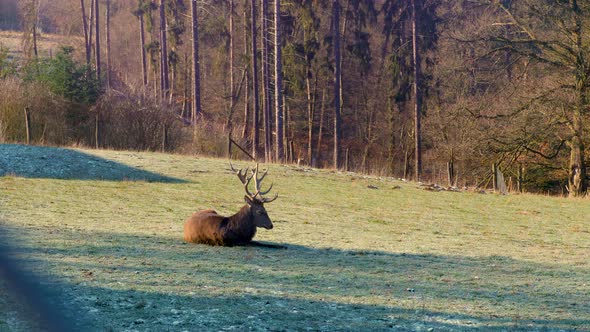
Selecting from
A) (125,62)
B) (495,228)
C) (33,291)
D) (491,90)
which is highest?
(125,62)

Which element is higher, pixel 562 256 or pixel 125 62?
pixel 125 62

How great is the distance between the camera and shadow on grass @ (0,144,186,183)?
2059 cm

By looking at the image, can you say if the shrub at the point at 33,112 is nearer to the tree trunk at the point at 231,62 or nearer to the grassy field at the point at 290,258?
the grassy field at the point at 290,258

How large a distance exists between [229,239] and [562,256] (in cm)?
560

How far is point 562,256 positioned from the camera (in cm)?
1241

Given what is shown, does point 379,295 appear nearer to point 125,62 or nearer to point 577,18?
point 577,18

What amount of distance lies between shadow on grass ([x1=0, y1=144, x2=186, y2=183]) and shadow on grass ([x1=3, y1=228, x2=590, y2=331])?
1005 centimetres

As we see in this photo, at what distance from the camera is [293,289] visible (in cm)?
795

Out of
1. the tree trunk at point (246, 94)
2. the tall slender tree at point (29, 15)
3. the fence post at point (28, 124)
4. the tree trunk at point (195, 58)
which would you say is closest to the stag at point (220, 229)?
the tall slender tree at point (29, 15)

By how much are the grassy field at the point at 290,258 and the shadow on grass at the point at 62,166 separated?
0.06 m

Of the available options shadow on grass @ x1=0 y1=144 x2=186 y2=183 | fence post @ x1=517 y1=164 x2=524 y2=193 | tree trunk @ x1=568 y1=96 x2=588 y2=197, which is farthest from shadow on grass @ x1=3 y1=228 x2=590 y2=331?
fence post @ x1=517 y1=164 x2=524 y2=193

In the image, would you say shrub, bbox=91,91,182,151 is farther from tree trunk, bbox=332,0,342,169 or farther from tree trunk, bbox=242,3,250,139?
tree trunk, bbox=242,3,250,139

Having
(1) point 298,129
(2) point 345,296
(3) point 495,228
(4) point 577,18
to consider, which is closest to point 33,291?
(2) point 345,296

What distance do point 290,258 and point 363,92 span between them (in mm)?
42259
